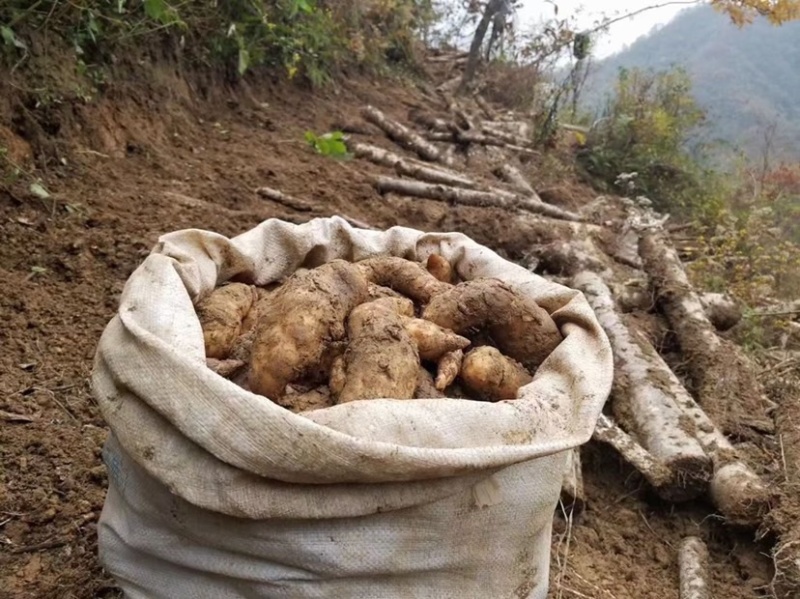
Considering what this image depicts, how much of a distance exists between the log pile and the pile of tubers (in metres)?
0.72

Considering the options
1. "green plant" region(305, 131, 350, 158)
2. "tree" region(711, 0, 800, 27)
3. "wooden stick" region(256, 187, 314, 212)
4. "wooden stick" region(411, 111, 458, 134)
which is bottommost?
"wooden stick" region(256, 187, 314, 212)

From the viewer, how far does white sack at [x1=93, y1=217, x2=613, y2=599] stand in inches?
40.0

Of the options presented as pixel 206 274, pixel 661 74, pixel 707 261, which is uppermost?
pixel 661 74

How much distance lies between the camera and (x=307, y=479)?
1.02 m

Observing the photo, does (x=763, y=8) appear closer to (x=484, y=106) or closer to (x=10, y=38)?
(x=484, y=106)

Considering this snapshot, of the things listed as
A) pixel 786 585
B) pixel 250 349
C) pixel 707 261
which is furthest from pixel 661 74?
pixel 250 349

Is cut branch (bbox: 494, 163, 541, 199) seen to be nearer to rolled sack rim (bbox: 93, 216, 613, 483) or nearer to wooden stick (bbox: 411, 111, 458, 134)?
wooden stick (bbox: 411, 111, 458, 134)

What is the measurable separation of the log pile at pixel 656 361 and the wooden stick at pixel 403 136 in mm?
19

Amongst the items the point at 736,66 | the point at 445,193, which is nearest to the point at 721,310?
the point at 445,193

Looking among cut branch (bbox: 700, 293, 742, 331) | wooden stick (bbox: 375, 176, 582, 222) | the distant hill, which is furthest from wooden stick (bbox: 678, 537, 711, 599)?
the distant hill

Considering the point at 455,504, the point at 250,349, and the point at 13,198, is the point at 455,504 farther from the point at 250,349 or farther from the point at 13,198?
the point at 13,198

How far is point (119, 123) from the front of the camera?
334 cm

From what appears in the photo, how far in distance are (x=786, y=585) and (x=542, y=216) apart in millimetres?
3243

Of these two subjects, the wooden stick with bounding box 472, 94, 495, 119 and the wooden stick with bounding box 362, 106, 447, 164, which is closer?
the wooden stick with bounding box 362, 106, 447, 164
